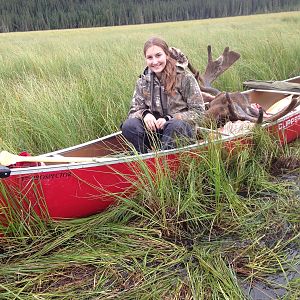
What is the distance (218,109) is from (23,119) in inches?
81.4

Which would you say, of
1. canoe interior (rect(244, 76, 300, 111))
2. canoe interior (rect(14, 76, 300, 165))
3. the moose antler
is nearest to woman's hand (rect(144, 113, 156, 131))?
canoe interior (rect(14, 76, 300, 165))

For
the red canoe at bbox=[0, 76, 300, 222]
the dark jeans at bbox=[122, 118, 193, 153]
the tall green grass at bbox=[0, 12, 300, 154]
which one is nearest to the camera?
the red canoe at bbox=[0, 76, 300, 222]

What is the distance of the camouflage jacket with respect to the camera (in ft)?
13.0

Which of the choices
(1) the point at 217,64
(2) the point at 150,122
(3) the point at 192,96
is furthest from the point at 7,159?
(1) the point at 217,64

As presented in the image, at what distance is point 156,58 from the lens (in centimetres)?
382

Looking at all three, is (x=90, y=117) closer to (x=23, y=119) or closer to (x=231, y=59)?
(x=23, y=119)

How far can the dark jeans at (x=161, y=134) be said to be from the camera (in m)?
3.67

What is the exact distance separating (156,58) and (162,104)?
46 centimetres

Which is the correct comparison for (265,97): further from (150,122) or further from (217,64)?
(150,122)

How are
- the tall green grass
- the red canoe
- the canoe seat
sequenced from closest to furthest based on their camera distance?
the red canoe, the tall green grass, the canoe seat

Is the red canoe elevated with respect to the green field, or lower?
elevated

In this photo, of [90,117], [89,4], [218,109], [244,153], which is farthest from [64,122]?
Result: [89,4]

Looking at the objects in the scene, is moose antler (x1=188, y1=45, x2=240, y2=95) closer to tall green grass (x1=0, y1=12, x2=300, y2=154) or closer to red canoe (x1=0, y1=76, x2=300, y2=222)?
tall green grass (x1=0, y1=12, x2=300, y2=154)

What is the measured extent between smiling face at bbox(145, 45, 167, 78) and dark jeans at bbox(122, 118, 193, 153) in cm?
51
